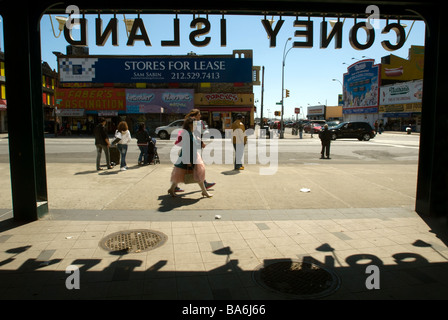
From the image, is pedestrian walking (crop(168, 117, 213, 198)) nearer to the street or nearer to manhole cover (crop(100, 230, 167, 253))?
manhole cover (crop(100, 230, 167, 253))

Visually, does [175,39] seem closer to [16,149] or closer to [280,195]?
[16,149]

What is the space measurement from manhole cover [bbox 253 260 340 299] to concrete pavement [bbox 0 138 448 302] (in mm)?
68

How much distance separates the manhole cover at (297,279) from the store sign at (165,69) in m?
33.6

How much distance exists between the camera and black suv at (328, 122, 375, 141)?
28500mm

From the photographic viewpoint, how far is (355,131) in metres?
29.0

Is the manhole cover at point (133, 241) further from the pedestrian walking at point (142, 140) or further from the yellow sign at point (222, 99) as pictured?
the yellow sign at point (222, 99)

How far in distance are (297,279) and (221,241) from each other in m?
1.37

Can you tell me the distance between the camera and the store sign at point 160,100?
36031 millimetres

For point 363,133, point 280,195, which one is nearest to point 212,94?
point 363,133

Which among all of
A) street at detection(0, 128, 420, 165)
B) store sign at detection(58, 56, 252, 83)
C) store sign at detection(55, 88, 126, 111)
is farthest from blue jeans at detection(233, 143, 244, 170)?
store sign at detection(55, 88, 126, 111)

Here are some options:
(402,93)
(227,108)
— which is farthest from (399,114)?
(227,108)

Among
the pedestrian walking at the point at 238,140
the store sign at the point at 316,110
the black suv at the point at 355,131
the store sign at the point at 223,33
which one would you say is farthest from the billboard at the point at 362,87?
the store sign at the point at 223,33

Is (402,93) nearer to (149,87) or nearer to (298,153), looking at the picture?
(149,87)

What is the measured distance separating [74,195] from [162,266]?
170 inches
